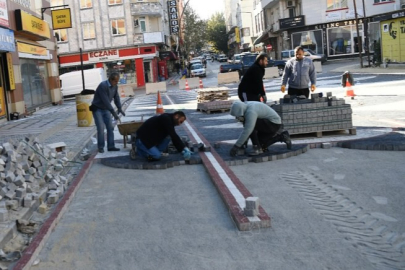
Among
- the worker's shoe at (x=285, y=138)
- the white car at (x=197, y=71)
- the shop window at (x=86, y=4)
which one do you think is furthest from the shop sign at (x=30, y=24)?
the white car at (x=197, y=71)

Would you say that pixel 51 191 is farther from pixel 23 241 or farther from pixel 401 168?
pixel 401 168

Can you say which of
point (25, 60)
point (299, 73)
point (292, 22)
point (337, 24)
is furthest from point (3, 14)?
point (337, 24)

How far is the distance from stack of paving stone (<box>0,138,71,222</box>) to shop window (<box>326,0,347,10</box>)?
5014 centimetres

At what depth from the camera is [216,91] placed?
21.4 m

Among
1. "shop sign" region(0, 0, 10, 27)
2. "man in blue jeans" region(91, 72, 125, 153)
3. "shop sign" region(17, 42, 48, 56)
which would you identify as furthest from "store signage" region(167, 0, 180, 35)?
"man in blue jeans" region(91, 72, 125, 153)

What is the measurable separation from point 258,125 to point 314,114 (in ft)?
6.32

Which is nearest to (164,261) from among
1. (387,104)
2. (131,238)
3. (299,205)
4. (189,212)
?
(131,238)

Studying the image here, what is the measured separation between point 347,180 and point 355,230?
2391 millimetres

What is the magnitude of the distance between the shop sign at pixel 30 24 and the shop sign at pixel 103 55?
25.4 meters

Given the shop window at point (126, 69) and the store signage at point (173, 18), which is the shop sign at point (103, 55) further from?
the store signage at point (173, 18)

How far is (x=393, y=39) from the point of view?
3725 cm

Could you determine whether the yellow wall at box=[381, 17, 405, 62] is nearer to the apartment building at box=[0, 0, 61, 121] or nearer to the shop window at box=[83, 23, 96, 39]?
the apartment building at box=[0, 0, 61, 121]

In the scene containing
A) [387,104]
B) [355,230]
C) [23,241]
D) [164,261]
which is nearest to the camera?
[164,261]

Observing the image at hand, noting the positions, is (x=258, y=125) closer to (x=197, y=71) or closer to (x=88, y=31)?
(x=197, y=71)
